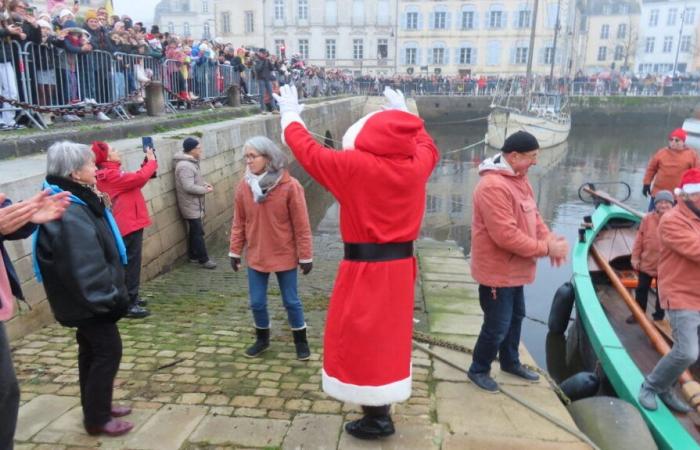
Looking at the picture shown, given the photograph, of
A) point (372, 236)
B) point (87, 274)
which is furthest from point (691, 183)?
point (87, 274)

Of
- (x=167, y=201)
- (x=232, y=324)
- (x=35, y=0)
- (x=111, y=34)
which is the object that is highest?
(x=35, y=0)

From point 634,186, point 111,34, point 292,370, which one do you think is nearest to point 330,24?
point 634,186

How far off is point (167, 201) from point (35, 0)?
3073 cm

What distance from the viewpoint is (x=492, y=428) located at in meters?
3.43

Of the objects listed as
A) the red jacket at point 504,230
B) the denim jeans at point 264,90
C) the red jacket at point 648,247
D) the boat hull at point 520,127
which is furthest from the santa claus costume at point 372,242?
the boat hull at point 520,127

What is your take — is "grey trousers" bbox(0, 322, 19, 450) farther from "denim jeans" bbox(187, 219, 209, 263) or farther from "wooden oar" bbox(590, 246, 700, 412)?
"denim jeans" bbox(187, 219, 209, 263)

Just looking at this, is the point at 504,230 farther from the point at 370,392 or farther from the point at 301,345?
the point at 301,345

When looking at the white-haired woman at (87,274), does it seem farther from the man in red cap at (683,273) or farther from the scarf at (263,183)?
the man in red cap at (683,273)

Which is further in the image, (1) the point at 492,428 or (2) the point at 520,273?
(2) the point at 520,273

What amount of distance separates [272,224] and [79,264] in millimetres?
1629

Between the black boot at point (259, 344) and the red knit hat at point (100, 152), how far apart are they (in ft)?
7.39

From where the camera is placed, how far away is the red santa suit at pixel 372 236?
2916 millimetres

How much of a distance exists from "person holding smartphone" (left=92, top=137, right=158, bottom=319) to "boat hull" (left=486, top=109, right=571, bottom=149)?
2440 centimetres

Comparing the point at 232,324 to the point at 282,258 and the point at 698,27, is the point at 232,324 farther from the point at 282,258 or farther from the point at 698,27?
the point at 698,27
